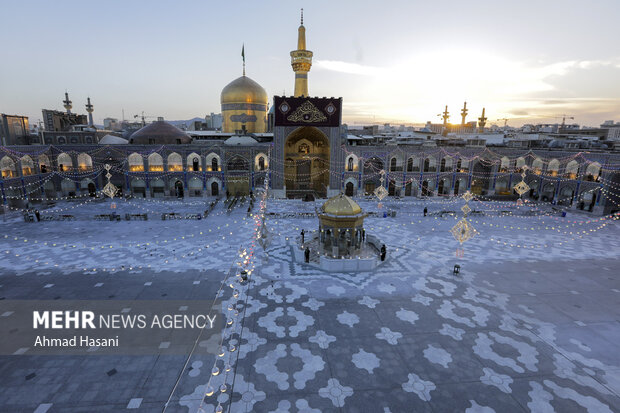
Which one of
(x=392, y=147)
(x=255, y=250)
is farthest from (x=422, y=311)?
(x=392, y=147)

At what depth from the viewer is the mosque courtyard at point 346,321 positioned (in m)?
7.35

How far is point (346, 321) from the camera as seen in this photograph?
10.3 meters

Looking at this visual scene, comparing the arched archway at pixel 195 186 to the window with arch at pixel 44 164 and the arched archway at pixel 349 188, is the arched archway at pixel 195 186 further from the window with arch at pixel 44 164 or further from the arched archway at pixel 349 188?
the arched archway at pixel 349 188

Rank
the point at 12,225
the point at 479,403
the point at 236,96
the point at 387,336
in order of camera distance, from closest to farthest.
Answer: the point at 479,403 < the point at 387,336 < the point at 12,225 < the point at 236,96

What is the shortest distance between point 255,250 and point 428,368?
1059cm

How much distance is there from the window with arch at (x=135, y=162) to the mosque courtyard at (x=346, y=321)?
A: 12183 mm

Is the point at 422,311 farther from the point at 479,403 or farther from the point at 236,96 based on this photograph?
the point at 236,96

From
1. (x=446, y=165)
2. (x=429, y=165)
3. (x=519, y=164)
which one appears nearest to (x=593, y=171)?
(x=519, y=164)

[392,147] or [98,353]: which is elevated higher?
[392,147]

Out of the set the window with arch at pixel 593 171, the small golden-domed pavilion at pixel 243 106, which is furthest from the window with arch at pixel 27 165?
the window with arch at pixel 593 171

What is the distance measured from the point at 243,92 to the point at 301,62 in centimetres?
873

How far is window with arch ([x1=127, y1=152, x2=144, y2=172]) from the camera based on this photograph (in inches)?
1250

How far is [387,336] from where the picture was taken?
956 centimetres

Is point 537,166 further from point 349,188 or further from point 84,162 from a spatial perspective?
point 84,162
